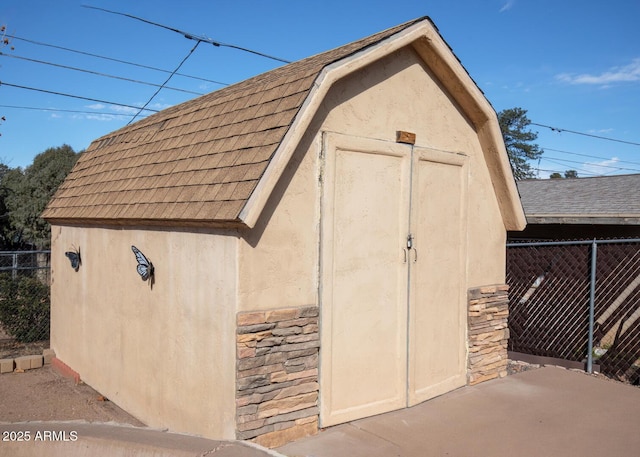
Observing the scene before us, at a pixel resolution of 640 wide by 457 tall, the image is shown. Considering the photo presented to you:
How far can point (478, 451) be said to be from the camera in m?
4.84

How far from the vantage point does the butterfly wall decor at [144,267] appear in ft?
19.0

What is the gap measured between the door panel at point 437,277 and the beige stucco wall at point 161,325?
7.00ft

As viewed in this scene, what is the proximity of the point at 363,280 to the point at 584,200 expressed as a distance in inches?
358

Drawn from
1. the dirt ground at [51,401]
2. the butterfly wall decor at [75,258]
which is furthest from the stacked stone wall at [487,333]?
the butterfly wall decor at [75,258]

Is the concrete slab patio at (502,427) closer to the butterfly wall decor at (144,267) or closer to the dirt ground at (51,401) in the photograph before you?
the butterfly wall decor at (144,267)

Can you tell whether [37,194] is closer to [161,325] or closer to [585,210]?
[161,325]

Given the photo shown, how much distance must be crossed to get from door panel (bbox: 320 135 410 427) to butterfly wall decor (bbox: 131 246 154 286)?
1.92 meters

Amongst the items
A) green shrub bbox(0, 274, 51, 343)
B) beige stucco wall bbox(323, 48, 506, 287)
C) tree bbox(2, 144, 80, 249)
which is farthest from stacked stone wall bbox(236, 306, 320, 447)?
tree bbox(2, 144, 80, 249)

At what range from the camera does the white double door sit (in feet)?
17.2

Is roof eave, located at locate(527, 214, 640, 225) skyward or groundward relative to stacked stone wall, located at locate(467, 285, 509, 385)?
skyward

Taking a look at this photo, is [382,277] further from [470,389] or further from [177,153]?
[177,153]

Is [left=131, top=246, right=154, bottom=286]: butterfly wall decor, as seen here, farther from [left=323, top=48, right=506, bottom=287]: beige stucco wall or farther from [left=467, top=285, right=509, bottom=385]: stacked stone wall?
[left=467, top=285, right=509, bottom=385]: stacked stone wall

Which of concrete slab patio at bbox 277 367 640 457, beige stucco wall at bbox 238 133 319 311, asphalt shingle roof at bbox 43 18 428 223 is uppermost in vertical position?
asphalt shingle roof at bbox 43 18 428 223

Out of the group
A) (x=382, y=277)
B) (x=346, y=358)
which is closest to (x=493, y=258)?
(x=382, y=277)
